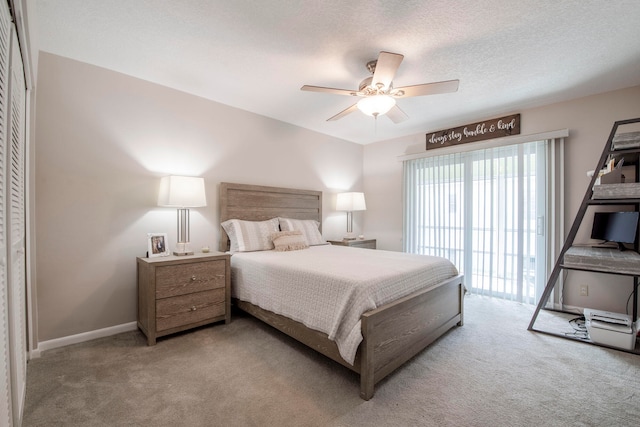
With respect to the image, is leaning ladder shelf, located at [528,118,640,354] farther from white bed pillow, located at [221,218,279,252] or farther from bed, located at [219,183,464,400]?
white bed pillow, located at [221,218,279,252]

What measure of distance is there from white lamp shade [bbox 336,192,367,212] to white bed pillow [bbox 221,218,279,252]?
1555 mm

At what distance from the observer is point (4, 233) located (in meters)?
1.13

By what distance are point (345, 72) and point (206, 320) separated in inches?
108

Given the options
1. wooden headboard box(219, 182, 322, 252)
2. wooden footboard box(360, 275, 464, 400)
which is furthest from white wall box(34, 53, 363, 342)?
wooden footboard box(360, 275, 464, 400)

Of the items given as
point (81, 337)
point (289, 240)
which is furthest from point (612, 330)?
point (81, 337)

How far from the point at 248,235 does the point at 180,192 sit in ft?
2.95

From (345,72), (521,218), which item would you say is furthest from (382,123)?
(521,218)

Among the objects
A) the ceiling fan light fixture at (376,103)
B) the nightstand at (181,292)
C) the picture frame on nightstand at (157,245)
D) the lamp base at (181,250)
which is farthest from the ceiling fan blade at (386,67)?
the picture frame on nightstand at (157,245)

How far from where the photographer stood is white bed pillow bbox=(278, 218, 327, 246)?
365 centimetres

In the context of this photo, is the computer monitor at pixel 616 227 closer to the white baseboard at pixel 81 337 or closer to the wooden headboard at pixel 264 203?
the wooden headboard at pixel 264 203

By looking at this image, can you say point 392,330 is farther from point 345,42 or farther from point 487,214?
point 487,214

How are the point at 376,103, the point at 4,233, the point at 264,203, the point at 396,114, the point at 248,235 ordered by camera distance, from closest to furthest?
the point at 4,233 → the point at 376,103 → the point at 396,114 → the point at 248,235 → the point at 264,203

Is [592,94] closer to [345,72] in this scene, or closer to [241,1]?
[345,72]

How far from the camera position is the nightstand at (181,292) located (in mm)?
2336
